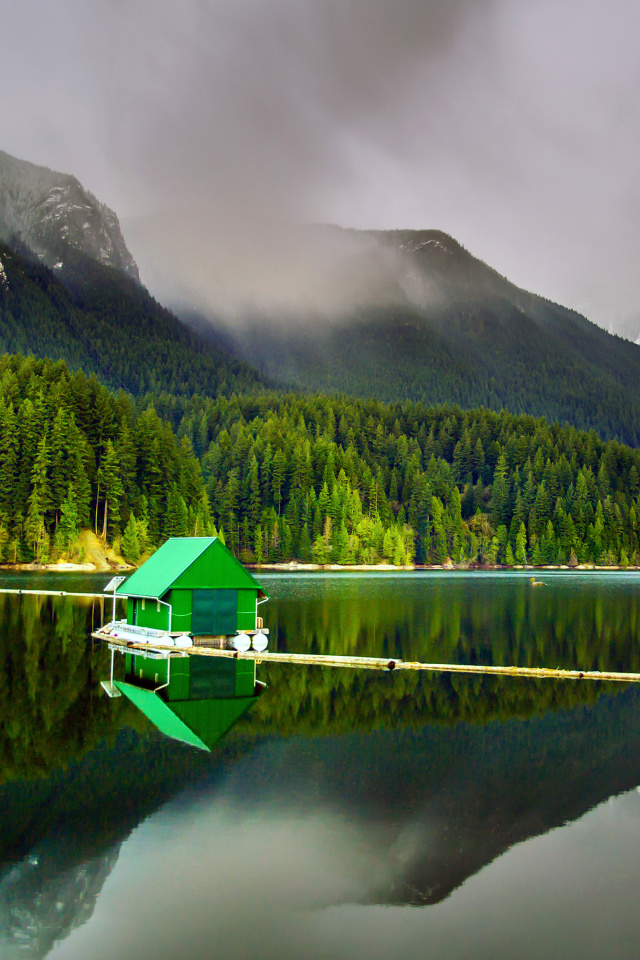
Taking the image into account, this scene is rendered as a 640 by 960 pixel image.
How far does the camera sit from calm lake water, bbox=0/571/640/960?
12.4 meters

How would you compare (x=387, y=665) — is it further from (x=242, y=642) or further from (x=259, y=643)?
(x=242, y=642)

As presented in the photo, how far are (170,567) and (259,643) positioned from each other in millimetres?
5881

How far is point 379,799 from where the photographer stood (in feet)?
58.3

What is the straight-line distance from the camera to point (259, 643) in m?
40.2

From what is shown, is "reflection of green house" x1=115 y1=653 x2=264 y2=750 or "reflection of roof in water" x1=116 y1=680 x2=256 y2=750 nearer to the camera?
"reflection of roof in water" x1=116 y1=680 x2=256 y2=750

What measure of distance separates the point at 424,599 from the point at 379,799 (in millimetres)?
62024

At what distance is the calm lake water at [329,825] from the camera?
12352mm

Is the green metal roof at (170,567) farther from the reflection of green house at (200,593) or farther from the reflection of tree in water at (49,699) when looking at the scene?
the reflection of tree in water at (49,699)

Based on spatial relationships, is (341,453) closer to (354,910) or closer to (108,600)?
(108,600)

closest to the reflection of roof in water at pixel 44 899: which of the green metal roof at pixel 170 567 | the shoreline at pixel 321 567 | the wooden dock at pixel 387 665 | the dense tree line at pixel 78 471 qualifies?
the wooden dock at pixel 387 665

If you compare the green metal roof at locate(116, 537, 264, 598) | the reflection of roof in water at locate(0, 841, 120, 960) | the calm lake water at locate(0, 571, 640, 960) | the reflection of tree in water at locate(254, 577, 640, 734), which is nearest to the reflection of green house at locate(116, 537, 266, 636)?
the green metal roof at locate(116, 537, 264, 598)

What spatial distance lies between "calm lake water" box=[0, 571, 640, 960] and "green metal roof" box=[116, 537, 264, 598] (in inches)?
375

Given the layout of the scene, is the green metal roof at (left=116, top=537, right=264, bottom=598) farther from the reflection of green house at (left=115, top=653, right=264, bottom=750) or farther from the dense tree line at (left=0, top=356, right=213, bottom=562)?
the dense tree line at (left=0, top=356, right=213, bottom=562)

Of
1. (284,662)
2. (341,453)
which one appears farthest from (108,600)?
(341,453)
